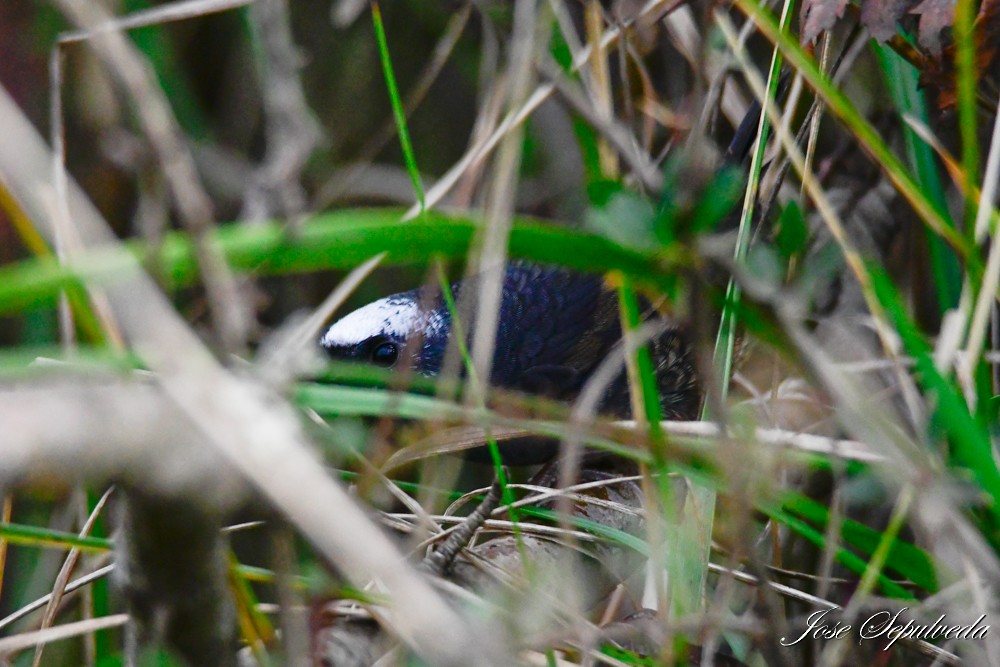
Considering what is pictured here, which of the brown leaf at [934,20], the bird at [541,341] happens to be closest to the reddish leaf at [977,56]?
the brown leaf at [934,20]

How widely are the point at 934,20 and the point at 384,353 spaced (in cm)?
128

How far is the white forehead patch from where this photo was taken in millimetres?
2053

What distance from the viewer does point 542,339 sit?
217cm

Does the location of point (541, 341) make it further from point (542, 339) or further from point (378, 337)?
point (378, 337)

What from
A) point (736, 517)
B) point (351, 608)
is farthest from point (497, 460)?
point (736, 517)

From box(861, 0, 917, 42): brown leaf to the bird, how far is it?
2.81 feet

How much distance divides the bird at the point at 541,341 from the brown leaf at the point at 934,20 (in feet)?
2.87

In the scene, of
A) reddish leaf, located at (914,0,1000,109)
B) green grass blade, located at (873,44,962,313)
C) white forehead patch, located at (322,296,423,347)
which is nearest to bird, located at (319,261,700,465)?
white forehead patch, located at (322,296,423,347)

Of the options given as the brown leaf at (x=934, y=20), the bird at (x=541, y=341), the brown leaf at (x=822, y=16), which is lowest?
the bird at (x=541, y=341)

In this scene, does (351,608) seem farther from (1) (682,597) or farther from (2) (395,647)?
(1) (682,597)

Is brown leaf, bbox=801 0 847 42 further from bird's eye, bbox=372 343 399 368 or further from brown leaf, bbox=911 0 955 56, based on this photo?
bird's eye, bbox=372 343 399 368

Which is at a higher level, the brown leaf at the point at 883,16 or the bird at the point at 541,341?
the brown leaf at the point at 883,16

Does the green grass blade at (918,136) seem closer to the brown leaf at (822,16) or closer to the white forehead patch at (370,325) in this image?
the brown leaf at (822,16)

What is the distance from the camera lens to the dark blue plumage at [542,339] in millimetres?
2041
